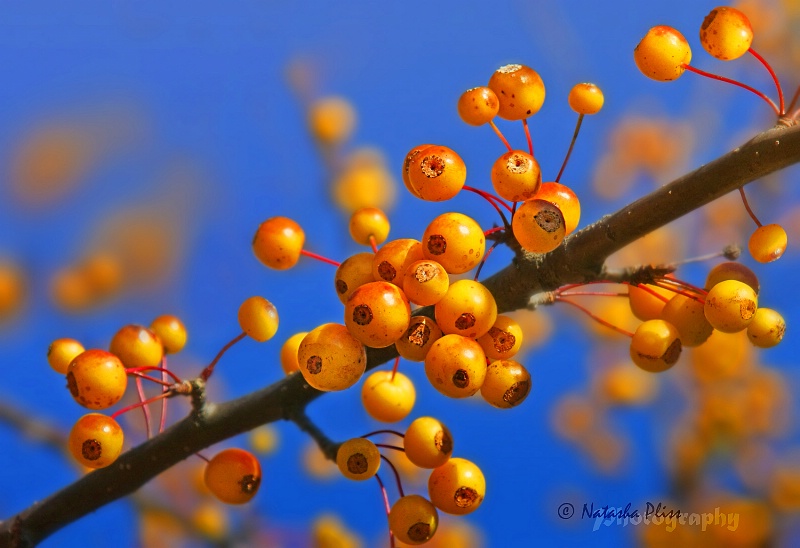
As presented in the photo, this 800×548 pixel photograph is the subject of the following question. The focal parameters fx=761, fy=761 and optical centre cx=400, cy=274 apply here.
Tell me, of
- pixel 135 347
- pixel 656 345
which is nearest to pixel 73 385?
pixel 135 347

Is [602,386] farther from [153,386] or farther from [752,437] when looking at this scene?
[153,386]

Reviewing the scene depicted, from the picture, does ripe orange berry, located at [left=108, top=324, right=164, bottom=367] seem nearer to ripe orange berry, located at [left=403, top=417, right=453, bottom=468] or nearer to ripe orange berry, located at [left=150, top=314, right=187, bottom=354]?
ripe orange berry, located at [left=150, top=314, right=187, bottom=354]

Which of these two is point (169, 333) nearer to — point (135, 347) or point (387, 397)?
point (135, 347)

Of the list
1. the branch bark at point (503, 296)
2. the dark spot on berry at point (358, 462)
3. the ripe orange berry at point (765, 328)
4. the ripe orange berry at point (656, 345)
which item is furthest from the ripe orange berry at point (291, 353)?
the ripe orange berry at point (765, 328)

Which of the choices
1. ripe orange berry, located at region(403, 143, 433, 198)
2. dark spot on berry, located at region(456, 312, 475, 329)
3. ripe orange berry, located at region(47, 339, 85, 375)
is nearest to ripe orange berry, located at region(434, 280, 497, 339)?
dark spot on berry, located at region(456, 312, 475, 329)

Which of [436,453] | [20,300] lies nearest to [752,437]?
[436,453]

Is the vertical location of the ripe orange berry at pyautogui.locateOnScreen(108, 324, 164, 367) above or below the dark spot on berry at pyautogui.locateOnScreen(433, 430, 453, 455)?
above

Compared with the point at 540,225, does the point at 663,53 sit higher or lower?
higher
